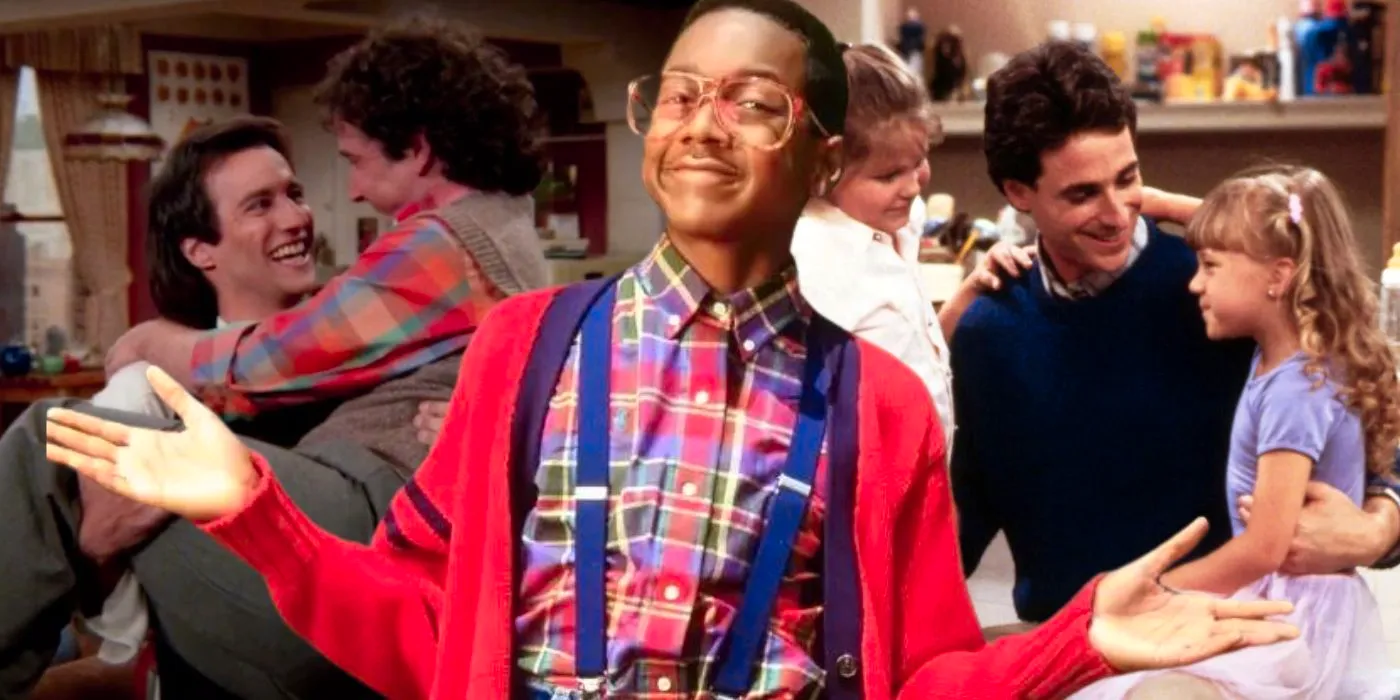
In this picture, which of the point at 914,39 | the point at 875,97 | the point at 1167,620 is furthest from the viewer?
the point at 914,39

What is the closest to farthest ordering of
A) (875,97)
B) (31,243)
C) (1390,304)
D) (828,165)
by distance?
(828,165) < (875,97) < (1390,304) < (31,243)

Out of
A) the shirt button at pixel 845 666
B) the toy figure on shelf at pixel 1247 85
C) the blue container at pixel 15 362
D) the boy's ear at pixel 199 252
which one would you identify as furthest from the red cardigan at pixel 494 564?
the blue container at pixel 15 362

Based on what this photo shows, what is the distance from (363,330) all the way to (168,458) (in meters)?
0.61

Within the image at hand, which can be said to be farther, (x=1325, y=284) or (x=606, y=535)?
(x=1325, y=284)

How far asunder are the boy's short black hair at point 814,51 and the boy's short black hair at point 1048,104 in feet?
1.45

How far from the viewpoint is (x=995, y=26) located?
2027mm

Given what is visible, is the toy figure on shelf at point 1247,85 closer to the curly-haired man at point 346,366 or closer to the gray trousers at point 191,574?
the curly-haired man at point 346,366

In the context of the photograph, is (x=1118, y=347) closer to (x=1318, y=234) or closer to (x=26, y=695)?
(x=1318, y=234)

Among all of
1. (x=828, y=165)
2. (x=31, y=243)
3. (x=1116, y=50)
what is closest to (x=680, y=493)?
(x=828, y=165)

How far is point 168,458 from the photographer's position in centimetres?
93

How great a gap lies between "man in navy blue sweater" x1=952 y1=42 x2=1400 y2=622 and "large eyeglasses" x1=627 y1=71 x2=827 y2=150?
0.49 m

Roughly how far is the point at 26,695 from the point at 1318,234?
1.21m

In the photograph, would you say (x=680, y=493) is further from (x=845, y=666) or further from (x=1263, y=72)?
(x=1263, y=72)

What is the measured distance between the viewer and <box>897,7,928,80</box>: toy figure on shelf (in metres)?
2.12
